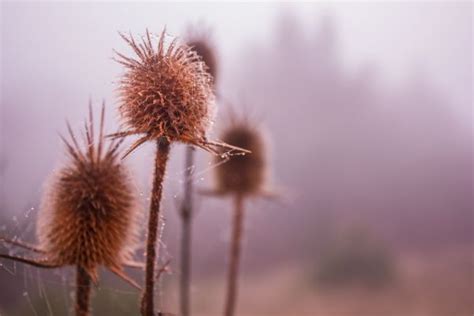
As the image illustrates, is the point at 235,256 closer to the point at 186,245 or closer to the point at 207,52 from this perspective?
the point at 186,245

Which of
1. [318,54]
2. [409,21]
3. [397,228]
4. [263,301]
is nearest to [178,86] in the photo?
[263,301]

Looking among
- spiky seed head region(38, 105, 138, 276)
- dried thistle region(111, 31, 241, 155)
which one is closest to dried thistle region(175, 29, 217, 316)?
spiky seed head region(38, 105, 138, 276)

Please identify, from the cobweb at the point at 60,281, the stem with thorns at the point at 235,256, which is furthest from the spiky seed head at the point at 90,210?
the stem with thorns at the point at 235,256

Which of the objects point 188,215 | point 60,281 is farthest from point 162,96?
point 188,215

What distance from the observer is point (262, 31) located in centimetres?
8781

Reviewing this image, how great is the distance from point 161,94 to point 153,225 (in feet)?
1.97

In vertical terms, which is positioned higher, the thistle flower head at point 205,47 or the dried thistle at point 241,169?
the thistle flower head at point 205,47

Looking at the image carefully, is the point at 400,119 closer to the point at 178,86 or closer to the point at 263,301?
the point at 263,301

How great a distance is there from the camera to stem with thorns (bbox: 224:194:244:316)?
4984 millimetres

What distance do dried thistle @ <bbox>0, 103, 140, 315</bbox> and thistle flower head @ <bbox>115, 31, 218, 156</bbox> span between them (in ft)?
1.04

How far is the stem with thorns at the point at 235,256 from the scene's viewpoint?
4984 mm

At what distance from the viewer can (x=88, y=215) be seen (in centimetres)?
288

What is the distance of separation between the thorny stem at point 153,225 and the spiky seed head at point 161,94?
0.09m

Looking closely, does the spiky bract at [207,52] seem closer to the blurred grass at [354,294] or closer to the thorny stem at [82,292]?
the thorny stem at [82,292]
